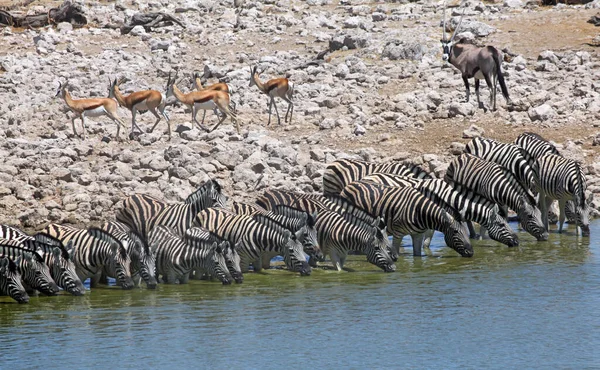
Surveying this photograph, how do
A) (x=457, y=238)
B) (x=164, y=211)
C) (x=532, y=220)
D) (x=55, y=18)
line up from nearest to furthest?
1. (x=457, y=238)
2. (x=164, y=211)
3. (x=532, y=220)
4. (x=55, y=18)

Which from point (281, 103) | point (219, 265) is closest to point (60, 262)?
point (219, 265)

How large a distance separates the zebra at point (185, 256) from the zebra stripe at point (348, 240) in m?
1.50

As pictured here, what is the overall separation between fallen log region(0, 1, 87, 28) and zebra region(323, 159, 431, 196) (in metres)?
15.2

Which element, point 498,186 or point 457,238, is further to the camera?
point 498,186

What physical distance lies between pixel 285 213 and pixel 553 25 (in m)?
16.3

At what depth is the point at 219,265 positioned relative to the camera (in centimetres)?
1308

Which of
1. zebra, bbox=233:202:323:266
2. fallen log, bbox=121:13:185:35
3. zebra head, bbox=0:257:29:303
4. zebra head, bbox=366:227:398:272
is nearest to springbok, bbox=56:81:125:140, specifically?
fallen log, bbox=121:13:185:35

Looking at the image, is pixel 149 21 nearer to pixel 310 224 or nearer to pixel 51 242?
pixel 310 224

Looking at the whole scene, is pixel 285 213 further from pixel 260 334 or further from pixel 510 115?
pixel 510 115

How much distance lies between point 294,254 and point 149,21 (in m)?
17.5

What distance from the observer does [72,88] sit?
2483 centimetres

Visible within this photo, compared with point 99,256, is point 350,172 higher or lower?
higher

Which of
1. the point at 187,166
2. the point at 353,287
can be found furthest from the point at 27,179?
the point at 353,287

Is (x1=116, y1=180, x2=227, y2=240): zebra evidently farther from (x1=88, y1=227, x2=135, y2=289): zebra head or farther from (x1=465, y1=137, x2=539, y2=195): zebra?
(x1=465, y1=137, x2=539, y2=195): zebra
